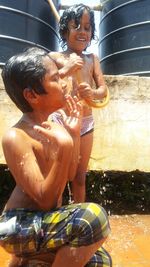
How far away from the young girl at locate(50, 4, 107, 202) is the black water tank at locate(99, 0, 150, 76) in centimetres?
208

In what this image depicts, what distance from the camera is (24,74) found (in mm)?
1528

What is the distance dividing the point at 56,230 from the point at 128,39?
4011mm

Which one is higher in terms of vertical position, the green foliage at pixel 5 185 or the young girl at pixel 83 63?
the young girl at pixel 83 63

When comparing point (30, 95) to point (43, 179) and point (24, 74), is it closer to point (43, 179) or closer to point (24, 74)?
point (24, 74)

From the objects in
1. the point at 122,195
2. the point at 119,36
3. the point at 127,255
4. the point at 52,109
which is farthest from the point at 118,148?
the point at 52,109

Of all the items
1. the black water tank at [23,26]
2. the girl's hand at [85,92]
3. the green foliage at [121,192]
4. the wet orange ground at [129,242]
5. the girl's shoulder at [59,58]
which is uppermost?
the black water tank at [23,26]

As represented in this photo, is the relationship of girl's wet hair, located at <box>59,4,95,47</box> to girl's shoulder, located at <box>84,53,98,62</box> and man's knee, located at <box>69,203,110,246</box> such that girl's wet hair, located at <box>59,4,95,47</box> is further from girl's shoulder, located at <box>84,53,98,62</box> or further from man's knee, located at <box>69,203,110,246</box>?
man's knee, located at <box>69,203,110,246</box>

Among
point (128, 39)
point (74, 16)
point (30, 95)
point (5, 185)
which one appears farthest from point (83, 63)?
point (128, 39)

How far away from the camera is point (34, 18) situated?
494 cm

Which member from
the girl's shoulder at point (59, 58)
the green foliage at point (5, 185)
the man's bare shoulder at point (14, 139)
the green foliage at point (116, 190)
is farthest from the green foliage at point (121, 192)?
the man's bare shoulder at point (14, 139)

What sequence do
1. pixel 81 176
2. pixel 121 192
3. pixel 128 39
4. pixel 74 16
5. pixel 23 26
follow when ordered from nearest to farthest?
pixel 81 176, pixel 74 16, pixel 121 192, pixel 23 26, pixel 128 39

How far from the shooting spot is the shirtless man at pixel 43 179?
4.50ft

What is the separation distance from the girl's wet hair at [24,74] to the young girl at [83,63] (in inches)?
36.1

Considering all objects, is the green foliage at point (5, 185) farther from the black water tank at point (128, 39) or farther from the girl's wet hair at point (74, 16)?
the black water tank at point (128, 39)
